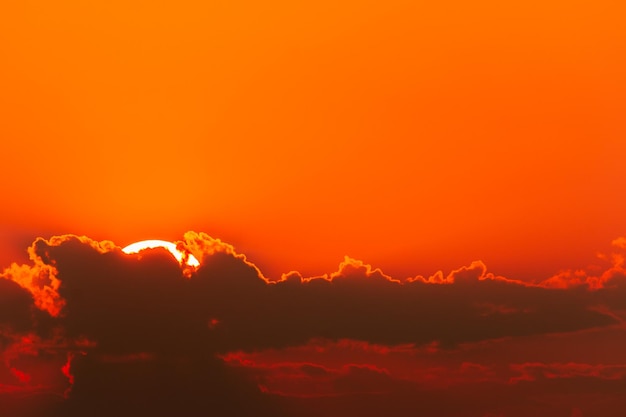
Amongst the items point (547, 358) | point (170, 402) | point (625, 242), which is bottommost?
point (170, 402)

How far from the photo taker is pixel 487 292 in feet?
56.6

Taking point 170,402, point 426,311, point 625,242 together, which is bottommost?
point 170,402

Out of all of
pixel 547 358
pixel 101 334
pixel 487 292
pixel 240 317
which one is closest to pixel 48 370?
pixel 101 334

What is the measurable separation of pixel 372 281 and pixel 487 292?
8.99ft

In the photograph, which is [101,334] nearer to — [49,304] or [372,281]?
[49,304]

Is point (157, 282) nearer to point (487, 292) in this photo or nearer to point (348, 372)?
point (348, 372)

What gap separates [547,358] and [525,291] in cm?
164

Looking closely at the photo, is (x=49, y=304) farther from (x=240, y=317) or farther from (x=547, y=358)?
(x=547, y=358)

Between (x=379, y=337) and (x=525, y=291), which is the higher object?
(x=525, y=291)

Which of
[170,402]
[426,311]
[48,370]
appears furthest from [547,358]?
[48,370]

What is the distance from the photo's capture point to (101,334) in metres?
17.1

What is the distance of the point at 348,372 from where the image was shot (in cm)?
1731

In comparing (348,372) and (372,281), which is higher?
(372,281)

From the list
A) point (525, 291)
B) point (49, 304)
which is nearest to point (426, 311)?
point (525, 291)
